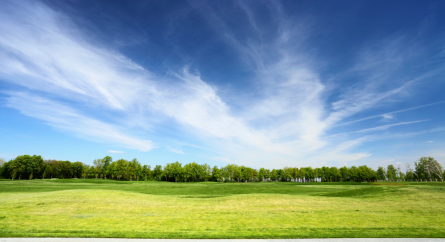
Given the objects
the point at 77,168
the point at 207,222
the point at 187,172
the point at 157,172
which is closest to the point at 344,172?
the point at 187,172

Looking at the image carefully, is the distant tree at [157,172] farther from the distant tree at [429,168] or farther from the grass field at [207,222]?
the distant tree at [429,168]

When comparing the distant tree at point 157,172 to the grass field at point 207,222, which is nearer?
the grass field at point 207,222

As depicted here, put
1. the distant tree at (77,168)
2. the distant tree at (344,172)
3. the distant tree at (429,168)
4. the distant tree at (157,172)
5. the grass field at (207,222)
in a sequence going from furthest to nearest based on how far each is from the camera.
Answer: the distant tree at (344,172) < the distant tree at (157,172) < the distant tree at (77,168) < the distant tree at (429,168) < the grass field at (207,222)

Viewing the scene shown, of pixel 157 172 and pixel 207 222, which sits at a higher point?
pixel 207 222

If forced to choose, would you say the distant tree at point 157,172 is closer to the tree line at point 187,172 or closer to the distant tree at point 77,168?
the tree line at point 187,172

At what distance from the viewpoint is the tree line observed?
107 m

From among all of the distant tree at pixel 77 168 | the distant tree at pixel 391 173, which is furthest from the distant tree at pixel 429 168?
the distant tree at pixel 77 168

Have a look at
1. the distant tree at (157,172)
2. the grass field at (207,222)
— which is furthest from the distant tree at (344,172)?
the grass field at (207,222)

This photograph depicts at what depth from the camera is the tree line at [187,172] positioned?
107m

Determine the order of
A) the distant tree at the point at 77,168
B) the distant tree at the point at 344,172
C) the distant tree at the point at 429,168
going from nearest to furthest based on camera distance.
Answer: the distant tree at the point at 429,168, the distant tree at the point at 77,168, the distant tree at the point at 344,172

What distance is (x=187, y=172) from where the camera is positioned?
393 ft

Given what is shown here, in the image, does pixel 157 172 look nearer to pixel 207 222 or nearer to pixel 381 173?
pixel 207 222

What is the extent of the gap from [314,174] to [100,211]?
510ft

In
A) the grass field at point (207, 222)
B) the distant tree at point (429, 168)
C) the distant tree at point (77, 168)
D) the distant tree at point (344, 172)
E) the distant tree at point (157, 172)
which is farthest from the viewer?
the distant tree at point (344, 172)
